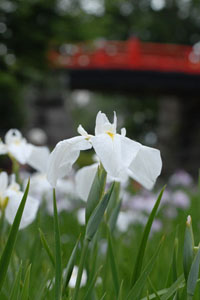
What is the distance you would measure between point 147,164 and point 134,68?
1090cm

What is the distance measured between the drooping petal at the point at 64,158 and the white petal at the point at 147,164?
78mm

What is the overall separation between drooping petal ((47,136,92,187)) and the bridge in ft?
32.8

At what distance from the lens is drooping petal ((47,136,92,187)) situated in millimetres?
714

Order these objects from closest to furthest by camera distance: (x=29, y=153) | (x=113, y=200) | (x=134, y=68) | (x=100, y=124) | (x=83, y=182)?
(x=100, y=124) < (x=83, y=182) < (x=113, y=200) < (x=29, y=153) < (x=134, y=68)

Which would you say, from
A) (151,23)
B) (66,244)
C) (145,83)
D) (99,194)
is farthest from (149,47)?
(99,194)

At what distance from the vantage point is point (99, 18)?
7750mm

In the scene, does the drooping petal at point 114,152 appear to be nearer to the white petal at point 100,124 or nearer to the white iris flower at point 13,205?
the white petal at point 100,124

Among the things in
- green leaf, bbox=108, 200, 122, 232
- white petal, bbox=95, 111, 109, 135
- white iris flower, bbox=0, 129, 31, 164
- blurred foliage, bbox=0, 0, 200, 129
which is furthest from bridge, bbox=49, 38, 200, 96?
white petal, bbox=95, 111, 109, 135

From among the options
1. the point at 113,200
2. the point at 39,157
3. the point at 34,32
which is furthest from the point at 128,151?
the point at 34,32

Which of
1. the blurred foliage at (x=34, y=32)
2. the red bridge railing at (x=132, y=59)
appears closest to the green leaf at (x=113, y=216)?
the blurred foliage at (x=34, y=32)

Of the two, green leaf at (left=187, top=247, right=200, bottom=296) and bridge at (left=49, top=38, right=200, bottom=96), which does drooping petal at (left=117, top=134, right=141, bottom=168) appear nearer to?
green leaf at (left=187, top=247, right=200, bottom=296)

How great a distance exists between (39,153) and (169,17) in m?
17.8

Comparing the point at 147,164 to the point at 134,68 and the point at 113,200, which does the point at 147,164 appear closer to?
the point at 113,200

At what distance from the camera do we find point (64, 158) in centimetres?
72
